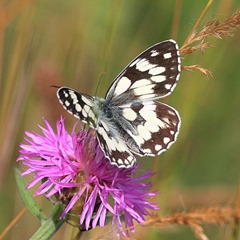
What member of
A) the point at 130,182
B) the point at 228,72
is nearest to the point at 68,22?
the point at 228,72

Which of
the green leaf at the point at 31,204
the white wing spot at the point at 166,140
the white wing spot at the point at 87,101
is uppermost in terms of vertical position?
the white wing spot at the point at 87,101

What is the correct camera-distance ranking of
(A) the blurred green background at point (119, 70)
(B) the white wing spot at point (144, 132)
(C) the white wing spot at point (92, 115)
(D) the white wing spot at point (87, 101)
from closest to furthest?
(C) the white wing spot at point (92, 115), (D) the white wing spot at point (87, 101), (B) the white wing spot at point (144, 132), (A) the blurred green background at point (119, 70)

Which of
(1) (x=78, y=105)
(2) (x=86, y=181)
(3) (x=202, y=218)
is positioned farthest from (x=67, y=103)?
(3) (x=202, y=218)

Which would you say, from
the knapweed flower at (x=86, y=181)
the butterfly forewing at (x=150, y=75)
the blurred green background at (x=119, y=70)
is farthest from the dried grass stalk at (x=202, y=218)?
the blurred green background at (x=119, y=70)

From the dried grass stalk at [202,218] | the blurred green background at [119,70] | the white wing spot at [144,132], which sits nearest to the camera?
the dried grass stalk at [202,218]

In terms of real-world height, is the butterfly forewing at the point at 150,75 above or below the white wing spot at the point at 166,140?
above

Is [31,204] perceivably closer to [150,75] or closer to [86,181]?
[86,181]

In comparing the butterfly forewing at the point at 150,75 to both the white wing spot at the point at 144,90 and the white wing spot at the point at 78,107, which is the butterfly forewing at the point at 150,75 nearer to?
the white wing spot at the point at 144,90
